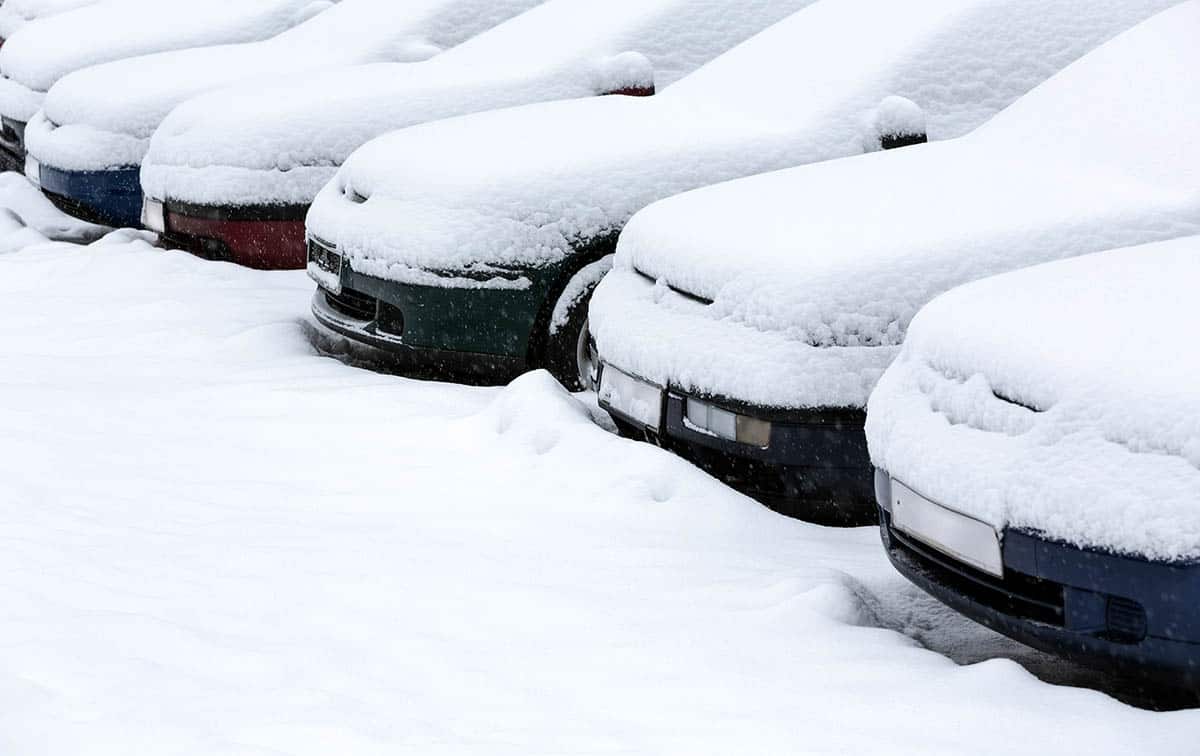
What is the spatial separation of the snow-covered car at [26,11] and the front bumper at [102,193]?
5.41 meters

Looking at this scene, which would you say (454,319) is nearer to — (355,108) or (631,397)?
(631,397)

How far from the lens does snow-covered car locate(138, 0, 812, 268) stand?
7422mm

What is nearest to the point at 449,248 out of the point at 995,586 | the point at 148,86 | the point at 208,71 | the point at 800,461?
the point at 800,461

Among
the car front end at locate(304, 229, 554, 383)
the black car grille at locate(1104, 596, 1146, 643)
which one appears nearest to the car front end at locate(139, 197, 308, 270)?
the car front end at locate(304, 229, 554, 383)

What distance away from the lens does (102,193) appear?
8930mm

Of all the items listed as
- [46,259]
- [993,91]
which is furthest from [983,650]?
[46,259]

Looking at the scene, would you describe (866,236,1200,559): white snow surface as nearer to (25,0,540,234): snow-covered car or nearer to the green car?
the green car

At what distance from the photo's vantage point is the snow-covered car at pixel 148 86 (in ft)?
29.1

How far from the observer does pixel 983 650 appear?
12.7 ft

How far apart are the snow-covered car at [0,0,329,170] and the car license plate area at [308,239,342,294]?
4402mm

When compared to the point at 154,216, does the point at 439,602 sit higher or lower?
higher

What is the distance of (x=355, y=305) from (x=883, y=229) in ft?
7.88

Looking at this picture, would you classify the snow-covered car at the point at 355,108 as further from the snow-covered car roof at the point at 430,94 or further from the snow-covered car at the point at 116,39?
the snow-covered car at the point at 116,39

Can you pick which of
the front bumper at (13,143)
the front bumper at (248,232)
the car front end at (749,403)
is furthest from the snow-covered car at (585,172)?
the front bumper at (13,143)
